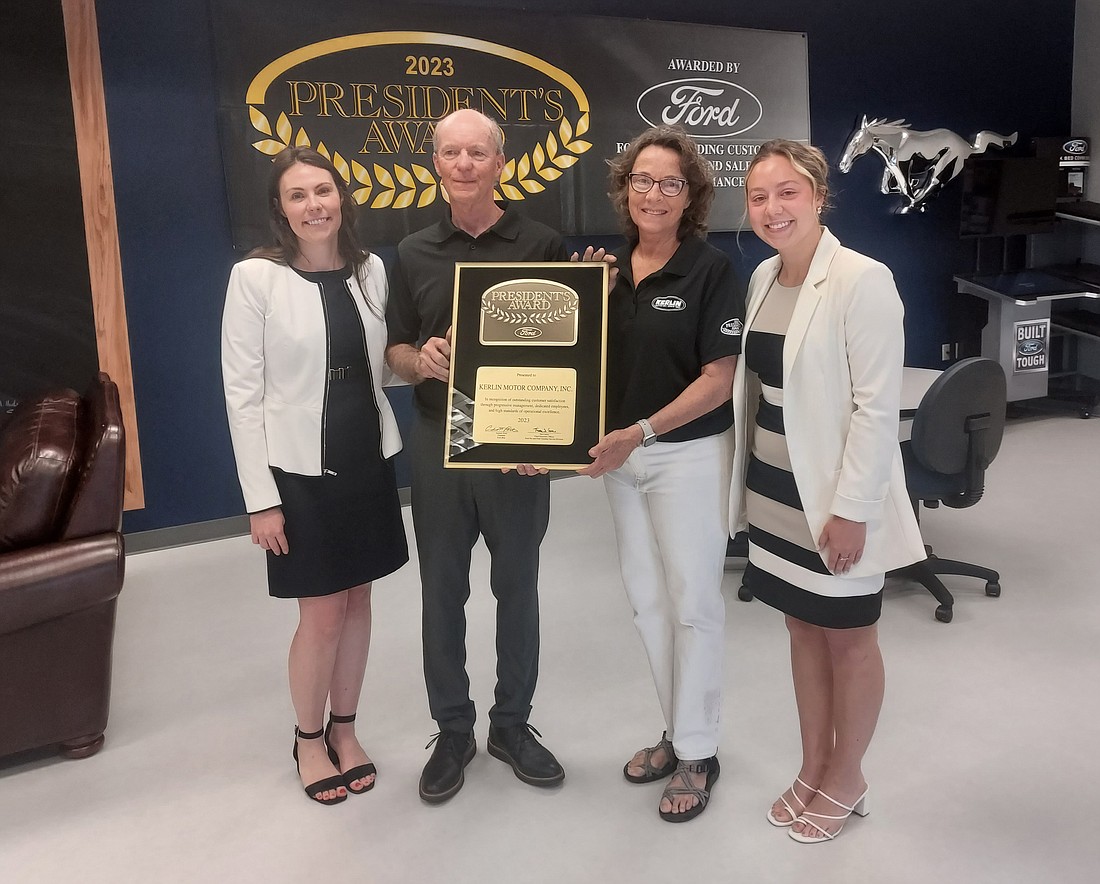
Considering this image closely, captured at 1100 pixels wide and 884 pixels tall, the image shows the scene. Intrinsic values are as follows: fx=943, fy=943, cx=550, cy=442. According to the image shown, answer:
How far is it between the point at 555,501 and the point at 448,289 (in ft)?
9.77

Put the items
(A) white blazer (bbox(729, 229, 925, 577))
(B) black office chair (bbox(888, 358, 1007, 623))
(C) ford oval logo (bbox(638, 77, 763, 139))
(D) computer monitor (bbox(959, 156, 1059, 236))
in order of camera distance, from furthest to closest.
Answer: (D) computer monitor (bbox(959, 156, 1059, 236))
(C) ford oval logo (bbox(638, 77, 763, 139))
(B) black office chair (bbox(888, 358, 1007, 623))
(A) white blazer (bbox(729, 229, 925, 577))

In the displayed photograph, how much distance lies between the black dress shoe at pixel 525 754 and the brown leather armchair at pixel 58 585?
115 cm

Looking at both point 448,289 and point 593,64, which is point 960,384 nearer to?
point 448,289

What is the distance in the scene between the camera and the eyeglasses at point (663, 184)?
2.12m

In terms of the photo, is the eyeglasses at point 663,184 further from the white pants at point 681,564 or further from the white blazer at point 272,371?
the white blazer at point 272,371

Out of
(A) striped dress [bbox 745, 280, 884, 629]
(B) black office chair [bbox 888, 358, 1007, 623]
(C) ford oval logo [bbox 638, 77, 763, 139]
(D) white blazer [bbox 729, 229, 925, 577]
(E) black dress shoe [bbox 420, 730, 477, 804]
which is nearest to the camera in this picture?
(D) white blazer [bbox 729, 229, 925, 577]

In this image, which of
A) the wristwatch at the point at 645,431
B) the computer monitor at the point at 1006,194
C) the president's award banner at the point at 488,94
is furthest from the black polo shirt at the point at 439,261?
the computer monitor at the point at 1006,194

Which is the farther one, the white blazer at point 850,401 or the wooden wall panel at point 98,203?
the wooden wall panel at point 98,203

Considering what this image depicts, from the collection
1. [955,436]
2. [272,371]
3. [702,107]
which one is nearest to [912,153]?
[702,107]

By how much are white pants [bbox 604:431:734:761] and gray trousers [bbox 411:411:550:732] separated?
0.25 meters

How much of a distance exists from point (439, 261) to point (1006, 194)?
18.5 feet

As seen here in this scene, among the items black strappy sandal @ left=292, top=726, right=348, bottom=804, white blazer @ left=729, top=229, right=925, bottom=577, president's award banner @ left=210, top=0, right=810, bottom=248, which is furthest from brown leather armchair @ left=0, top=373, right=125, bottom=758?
president's award banner @ left=210, top=0, right=810, bottom=248

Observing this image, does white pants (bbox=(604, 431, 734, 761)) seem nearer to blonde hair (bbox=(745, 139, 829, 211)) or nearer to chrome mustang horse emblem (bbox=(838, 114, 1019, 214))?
blonde hair (bbox=(745, 139, 829, 211))

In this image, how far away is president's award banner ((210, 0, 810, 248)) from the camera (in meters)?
4.48
